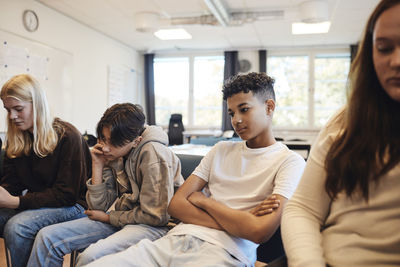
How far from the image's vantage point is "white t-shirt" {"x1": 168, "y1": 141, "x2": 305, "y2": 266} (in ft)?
3.84

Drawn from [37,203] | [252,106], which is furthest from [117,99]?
[252,106]

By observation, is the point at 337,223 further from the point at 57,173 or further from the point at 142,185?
the point at 57,173

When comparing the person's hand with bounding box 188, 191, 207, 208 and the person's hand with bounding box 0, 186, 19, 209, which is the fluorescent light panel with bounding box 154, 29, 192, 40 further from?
the person's hand with bounding box 188, 191, 207, 208

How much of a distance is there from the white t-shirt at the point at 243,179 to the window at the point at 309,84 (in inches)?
224

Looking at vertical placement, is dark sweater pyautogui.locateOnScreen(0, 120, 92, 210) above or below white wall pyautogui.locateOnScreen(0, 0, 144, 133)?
below

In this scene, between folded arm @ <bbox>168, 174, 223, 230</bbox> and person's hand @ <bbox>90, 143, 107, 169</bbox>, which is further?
person's hand @ <bbox>90, 143, 107, 169</bbox>

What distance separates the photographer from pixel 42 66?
4.42 metres

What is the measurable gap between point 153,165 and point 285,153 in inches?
22.1

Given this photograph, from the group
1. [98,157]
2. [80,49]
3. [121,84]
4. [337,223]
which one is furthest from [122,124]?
[121,84]

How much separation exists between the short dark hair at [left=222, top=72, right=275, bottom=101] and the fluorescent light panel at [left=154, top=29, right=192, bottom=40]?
4398mm

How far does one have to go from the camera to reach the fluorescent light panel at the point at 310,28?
16.9 feet

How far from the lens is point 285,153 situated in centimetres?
130

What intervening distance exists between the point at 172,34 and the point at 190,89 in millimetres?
1793

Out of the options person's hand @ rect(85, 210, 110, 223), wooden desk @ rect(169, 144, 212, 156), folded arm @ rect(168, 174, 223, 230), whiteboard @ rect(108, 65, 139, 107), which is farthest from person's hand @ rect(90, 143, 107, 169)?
whiteboard @ rect(108, 65, 139, 107)
